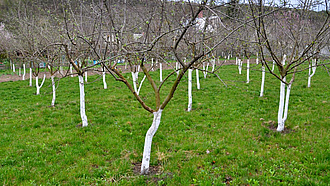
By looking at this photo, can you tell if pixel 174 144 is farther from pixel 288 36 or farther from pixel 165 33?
pixel 288 36

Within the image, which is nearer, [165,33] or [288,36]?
[165,33]

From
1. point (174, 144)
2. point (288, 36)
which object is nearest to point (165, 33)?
point (174, 144)

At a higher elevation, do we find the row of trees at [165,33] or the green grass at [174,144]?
the row of trees at [165,33]

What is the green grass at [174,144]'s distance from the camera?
14.4ft

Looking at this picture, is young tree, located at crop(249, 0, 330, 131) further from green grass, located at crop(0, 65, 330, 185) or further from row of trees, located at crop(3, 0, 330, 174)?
green grass, located at crop(0, 65, 330, 185)

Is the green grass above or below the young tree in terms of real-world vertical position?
below

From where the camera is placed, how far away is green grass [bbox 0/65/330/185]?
4379mm

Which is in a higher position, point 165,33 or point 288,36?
point 288,36

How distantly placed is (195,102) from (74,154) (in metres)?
6.44

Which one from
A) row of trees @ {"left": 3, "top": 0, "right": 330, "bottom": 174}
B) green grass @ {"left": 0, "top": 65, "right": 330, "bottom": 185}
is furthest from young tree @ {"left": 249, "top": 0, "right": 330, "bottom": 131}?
green grass @ {"left": 0, "top": 65, "right": 330, "bottom": 185}

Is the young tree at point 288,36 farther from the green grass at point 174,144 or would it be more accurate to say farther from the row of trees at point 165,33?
the green grass at point 174,144

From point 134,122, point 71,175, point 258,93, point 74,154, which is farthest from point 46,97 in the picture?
point 258,93

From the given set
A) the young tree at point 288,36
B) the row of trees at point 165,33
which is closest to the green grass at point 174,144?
the row of trees at point 165,33

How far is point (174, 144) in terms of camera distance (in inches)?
234
